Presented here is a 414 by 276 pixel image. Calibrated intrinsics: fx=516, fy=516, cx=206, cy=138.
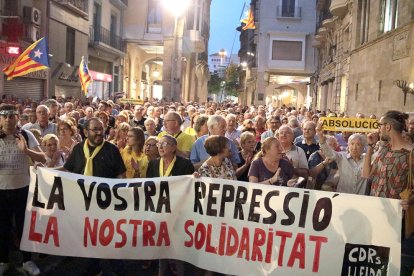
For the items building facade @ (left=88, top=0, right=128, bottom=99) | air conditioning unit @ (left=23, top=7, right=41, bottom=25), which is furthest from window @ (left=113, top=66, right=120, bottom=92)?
air conditioning unit @ (left=23, top=7, right=41, bottom=25)

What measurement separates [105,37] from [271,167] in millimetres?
30461

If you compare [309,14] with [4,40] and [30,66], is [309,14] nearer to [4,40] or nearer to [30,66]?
[4,40]

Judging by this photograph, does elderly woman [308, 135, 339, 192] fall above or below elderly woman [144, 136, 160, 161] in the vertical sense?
below

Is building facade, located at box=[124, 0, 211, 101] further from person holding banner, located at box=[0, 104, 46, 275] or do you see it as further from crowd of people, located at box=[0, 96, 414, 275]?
person holding banner, located at box=[0, 104, 46, 275]

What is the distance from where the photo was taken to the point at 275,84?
1994 inches

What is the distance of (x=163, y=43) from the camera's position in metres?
38.7

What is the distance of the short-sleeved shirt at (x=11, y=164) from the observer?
5.14 m

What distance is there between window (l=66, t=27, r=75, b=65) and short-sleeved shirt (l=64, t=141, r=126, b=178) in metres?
22.4

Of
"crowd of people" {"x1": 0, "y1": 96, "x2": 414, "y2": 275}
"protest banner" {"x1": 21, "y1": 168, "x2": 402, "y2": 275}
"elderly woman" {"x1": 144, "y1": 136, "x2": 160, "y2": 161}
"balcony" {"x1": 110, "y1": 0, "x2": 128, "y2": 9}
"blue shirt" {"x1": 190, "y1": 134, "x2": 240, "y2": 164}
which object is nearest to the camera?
→ "protest banner" {"x1": 21, "y1": 168, "x2": 402, "y2": 275}

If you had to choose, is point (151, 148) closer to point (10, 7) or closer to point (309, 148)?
point (309, 148)

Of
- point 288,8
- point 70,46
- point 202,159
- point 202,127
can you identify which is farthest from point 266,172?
point 288,8

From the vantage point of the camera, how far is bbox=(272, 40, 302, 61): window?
46219mm

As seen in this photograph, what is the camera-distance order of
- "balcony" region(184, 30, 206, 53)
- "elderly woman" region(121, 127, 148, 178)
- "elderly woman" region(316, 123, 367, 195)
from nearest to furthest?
"elderly woman" region(316, 123, 367, 195), "elderly woman" region(121, 127, 148, 178), "balcony" region(184, 30, 206, 53)

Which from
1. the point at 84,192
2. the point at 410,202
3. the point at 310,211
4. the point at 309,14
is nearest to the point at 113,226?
the point at 84,192
